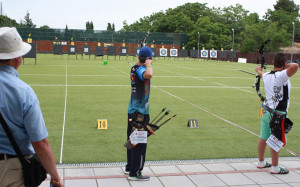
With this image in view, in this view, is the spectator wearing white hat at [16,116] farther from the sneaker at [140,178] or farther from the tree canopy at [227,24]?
the tree canopy at [227,24]

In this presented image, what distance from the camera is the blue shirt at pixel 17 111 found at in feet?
7.77

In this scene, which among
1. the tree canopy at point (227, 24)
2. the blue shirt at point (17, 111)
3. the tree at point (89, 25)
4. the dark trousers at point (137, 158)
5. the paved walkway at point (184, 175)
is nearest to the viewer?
the blue shirt at point (17, 111)

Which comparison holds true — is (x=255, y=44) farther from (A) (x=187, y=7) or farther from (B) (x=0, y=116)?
(B) (x=0, y=116)

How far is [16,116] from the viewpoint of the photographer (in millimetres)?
2396

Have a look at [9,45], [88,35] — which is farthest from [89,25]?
[9,45]

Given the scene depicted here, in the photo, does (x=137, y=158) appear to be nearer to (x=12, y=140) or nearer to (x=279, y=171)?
(x=279, y=171)

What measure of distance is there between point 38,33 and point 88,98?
182ft

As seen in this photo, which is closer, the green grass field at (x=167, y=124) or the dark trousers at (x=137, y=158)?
the dark trousers at (x=137, y=158)

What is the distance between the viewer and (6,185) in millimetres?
2449

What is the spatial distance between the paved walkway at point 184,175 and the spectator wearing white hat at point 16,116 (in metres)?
2.21

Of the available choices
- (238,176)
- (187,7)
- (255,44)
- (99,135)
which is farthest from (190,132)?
(187,7)

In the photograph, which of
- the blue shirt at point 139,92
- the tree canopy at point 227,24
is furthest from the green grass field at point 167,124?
the tree canopy at point 227,24

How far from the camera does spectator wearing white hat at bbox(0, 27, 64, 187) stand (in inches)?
93.4

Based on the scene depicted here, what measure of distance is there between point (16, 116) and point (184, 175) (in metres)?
3.23
